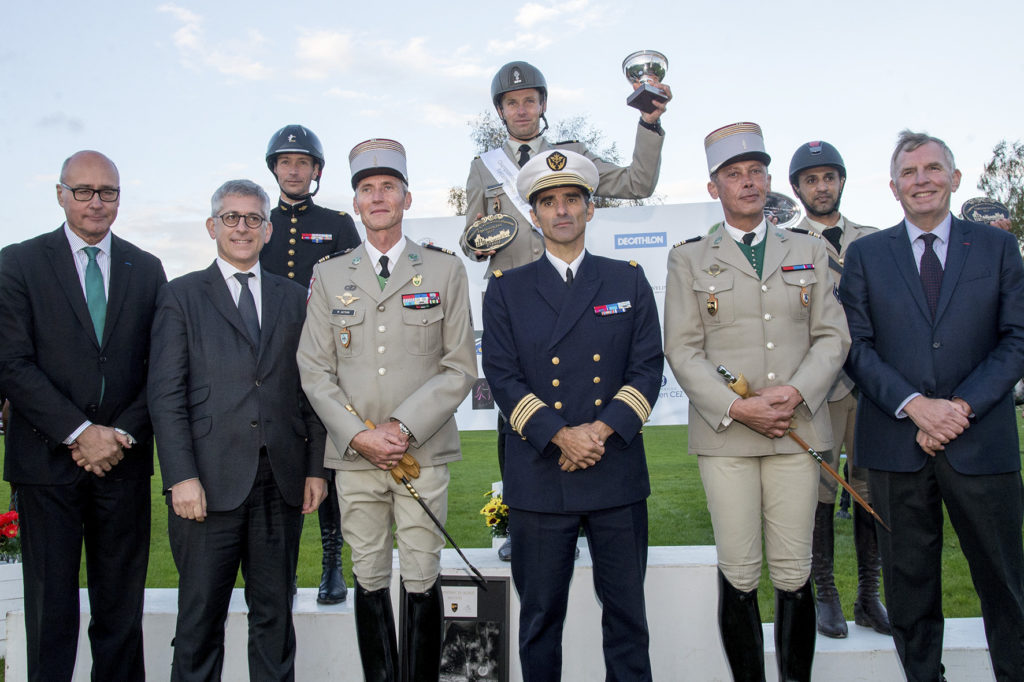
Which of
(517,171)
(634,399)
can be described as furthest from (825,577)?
(517,171)

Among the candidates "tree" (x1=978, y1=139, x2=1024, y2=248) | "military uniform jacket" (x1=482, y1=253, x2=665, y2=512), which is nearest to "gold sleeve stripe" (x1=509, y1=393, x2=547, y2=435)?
"military uniform jacket" (x1=482, y1=253, x2=665, y2=512)

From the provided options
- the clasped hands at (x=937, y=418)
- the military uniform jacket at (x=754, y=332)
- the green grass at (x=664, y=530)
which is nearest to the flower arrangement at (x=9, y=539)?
the green grass at (x=664, y=530)

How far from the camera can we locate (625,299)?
121 inches

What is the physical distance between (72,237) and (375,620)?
6.91ft

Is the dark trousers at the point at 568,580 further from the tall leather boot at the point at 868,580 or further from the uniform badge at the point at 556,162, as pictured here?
the tall leather boot at the point at 868,580

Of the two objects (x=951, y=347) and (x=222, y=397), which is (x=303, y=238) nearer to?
(x=222, y=397)

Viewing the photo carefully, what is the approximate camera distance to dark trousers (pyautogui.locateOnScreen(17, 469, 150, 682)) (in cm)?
310

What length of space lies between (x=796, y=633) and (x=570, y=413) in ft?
3.98

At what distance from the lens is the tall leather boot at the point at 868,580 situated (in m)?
3.84

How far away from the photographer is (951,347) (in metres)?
3.02

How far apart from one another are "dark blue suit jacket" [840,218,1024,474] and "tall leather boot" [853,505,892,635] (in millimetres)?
946

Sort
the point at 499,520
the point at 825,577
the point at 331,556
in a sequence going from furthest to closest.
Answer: the point at 499,520 → the point at 331,556 → the point at 825,577

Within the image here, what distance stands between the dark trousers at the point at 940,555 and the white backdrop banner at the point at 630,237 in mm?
3398

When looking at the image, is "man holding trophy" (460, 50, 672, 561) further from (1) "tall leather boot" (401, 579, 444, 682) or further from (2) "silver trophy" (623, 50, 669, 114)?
(1) "tall leather boot" (401, 579, 444, 682)
